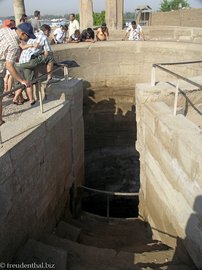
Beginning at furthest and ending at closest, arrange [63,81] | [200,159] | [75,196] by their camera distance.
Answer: [75,196]
[63,81]
[200,159]

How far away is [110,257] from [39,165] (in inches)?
87.6

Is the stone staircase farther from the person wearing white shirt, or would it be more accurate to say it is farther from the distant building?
the distant building

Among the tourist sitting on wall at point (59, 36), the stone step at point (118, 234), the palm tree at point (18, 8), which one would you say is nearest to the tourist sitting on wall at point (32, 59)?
the stone step at point (118, 234)

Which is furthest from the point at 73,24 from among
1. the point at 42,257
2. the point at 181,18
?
the point at 181,18

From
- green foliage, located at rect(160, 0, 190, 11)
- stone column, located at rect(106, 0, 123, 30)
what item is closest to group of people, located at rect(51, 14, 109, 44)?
stone column, located at rect(106, 0, 123, 30)

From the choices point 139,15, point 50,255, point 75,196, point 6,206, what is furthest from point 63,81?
point 139,15

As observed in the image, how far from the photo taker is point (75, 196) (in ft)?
28.7

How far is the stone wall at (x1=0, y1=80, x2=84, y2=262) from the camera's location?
5.19 metres

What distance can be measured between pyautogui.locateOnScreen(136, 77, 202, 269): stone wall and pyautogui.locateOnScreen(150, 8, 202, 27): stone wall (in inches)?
675

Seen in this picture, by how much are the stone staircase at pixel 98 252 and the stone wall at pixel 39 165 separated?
335 mm

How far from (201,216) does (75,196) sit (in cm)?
442

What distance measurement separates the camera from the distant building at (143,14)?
26.5 metres

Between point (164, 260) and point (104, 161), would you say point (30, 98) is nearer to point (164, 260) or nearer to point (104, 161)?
point (164, 260)

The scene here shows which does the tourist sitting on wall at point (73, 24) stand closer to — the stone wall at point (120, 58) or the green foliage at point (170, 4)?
the stone wall at point (120, 58)
